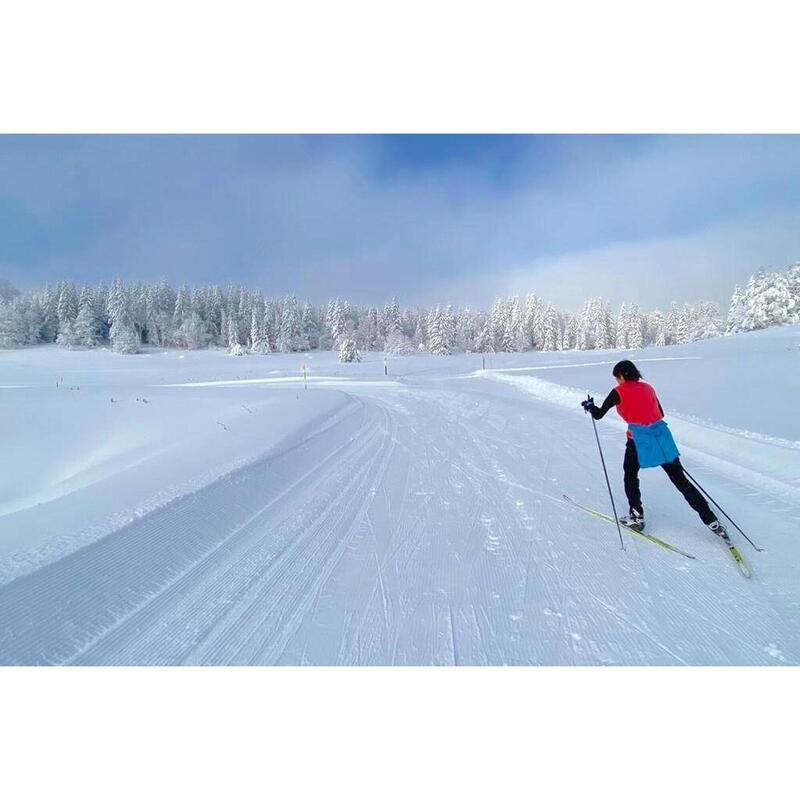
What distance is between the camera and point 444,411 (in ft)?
35.9

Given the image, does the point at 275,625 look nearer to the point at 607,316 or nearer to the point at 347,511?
the point at 347,511

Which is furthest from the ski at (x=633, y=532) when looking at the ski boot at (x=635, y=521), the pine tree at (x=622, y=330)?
the pine tree at (x=622, y=330)

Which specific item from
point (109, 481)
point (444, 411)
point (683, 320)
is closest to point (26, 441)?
point (109, 481)

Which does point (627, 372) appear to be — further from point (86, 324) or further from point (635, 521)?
point (86, 324)

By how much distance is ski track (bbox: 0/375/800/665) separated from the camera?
2.31 meters

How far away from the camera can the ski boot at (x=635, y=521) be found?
12.1 ft

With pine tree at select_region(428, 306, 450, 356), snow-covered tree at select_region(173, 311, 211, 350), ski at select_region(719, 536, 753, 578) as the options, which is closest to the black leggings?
ski at select_region(719, 536, 753, 578)

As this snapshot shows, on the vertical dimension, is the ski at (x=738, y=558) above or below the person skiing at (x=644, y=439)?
below

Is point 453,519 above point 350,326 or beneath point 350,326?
beneath

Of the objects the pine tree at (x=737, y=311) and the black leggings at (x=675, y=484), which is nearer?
the black leggings at (x=675, y=484)

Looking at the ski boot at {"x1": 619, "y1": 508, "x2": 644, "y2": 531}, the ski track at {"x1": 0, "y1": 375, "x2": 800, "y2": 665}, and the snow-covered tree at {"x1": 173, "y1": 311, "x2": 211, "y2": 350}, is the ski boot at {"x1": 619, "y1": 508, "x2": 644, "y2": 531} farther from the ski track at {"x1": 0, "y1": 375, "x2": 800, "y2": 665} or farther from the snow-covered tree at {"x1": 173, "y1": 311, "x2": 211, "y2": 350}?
the snow-covered tree at {"x1": 173, "y1": 311, "x2": 211, "y2": 350}

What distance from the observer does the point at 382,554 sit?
10.8 ft

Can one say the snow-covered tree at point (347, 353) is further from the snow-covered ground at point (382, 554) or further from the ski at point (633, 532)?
the ski at point (633, 532)

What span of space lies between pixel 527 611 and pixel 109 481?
4608 mm
